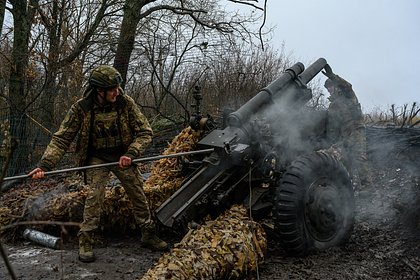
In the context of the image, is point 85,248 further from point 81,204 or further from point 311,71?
point 311,71

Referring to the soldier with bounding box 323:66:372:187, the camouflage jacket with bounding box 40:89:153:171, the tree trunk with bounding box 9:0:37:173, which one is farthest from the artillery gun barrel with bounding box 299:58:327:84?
the tree trunk with bounding box 9:0:37:173

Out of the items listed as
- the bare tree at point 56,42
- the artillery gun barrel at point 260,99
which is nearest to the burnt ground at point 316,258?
the artillery gun barrel at point 260,99

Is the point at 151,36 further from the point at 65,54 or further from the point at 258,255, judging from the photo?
the point at 258,255

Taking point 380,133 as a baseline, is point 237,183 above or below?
below

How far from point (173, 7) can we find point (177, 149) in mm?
9185

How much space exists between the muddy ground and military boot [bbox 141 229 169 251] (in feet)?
0.29

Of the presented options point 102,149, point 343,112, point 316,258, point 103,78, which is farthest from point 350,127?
point 103,78

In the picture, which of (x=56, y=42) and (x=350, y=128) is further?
(x=56, y=42)

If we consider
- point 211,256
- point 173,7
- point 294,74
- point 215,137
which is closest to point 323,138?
point 294,74

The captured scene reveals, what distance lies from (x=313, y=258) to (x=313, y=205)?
565 millimetres

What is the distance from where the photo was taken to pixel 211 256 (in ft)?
13.5

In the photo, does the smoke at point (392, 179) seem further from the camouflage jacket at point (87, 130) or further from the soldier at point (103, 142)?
the camouflage jacket at point (87, 130)

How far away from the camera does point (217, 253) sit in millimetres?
4172

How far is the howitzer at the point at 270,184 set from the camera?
489cm
